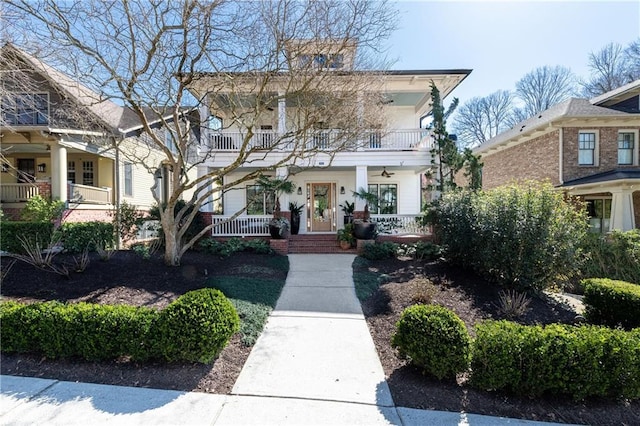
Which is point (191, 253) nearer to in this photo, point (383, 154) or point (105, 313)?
point (105, 313)

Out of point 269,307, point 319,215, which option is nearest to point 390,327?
point 269,307

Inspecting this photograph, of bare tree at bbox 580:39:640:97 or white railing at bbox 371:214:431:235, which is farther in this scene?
bare tree at bbox 580:39:640:97

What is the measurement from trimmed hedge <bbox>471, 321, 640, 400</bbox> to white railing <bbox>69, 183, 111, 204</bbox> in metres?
14.6

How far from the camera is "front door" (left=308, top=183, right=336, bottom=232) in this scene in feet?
48.3

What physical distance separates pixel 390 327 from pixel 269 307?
2.22m

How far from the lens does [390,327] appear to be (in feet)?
16.9

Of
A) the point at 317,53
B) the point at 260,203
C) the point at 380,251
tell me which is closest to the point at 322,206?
the point at 260,203

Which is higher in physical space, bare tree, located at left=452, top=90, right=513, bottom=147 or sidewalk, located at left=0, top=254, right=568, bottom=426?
bare tree, located at left=452, top=90, right=513, bottom=147

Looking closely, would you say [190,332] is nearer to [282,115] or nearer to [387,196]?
[282,115]

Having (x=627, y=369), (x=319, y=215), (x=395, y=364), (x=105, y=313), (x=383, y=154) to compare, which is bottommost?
(x=395, y=364)

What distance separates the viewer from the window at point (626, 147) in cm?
1446

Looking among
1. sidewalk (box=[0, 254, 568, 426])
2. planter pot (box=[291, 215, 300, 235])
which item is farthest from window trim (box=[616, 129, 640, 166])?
sidewalk (box=[0, 254, 568, 426])

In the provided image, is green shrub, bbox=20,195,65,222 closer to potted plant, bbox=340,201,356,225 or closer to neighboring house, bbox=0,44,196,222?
neighboring house, bbox=0,44,196,222

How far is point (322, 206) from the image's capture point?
581 inches
